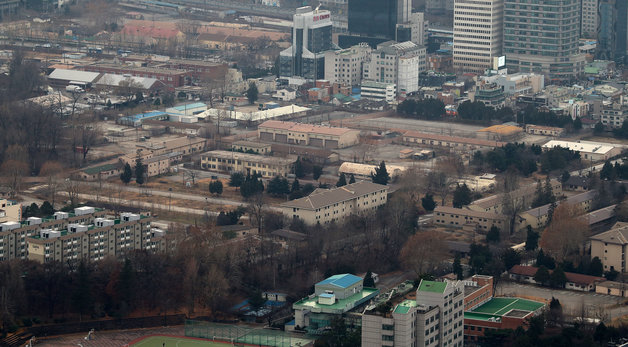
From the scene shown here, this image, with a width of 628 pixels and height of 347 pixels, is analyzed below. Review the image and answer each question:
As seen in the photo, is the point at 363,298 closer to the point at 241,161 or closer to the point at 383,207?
the point at 383,207

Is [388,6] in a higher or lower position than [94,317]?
higher

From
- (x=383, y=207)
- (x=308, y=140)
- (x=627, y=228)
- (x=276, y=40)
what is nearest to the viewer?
(x=627, y=228)

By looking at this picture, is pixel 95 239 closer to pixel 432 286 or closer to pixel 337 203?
pixel 337 203

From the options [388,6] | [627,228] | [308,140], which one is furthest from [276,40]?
[627,228]

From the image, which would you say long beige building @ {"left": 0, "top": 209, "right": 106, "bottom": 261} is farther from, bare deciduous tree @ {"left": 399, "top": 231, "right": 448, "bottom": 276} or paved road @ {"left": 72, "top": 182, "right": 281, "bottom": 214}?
bare deciduous tree @ {"left": 399, "top": 231, "right": 448, "bottom": 276}

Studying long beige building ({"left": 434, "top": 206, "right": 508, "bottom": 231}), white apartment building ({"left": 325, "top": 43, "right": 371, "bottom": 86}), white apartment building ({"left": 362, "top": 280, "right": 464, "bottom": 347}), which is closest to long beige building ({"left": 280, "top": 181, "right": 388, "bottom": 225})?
long beige building ({"left": 434, "top": 206, "right": 508, "bottom": 231})

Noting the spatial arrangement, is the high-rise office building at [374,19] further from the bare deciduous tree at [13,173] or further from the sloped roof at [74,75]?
the bare deciduous tree at [13,173]
